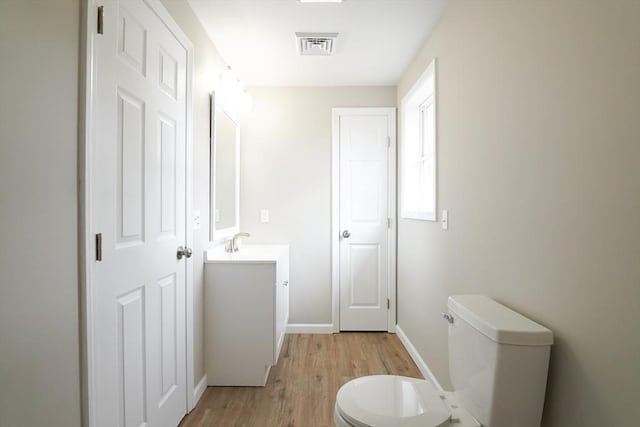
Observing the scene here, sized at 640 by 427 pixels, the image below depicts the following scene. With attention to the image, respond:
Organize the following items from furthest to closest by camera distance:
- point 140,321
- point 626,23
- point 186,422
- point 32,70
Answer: point 186,422
point 140,321
point 32,70
point 626,23

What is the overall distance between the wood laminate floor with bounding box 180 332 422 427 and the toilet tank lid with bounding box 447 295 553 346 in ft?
3.60

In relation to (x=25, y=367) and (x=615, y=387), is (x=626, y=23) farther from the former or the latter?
(x=25, y=367)

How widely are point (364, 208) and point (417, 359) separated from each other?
4.39ft

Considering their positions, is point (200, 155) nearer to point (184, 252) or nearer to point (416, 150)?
point (184, 252)

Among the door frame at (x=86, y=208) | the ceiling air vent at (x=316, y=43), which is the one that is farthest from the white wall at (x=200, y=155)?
the door frame at (x=86, y=208)

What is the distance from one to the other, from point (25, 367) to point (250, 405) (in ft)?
4.60

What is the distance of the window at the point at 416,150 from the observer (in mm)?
2650

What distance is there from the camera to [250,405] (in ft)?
6.63

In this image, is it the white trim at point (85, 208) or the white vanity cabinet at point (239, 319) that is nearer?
the white trim at point (85, 208)

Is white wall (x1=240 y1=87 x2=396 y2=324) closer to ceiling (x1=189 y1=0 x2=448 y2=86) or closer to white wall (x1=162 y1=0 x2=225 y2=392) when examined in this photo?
ceiling (x1=189 y1=0 x2=448 y2=86)

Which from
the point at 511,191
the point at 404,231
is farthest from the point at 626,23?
the point at 404,231

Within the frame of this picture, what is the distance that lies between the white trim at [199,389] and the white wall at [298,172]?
1173 mm

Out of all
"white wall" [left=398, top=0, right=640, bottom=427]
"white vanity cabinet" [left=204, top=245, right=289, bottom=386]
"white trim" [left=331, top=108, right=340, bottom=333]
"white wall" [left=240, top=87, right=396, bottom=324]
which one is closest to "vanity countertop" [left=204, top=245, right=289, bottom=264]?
"white vanity cabinet" [left=204, top=245, right=289, bottom=386]

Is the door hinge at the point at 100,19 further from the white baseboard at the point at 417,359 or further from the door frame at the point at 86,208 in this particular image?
the white baseboard at the point at 417,359
